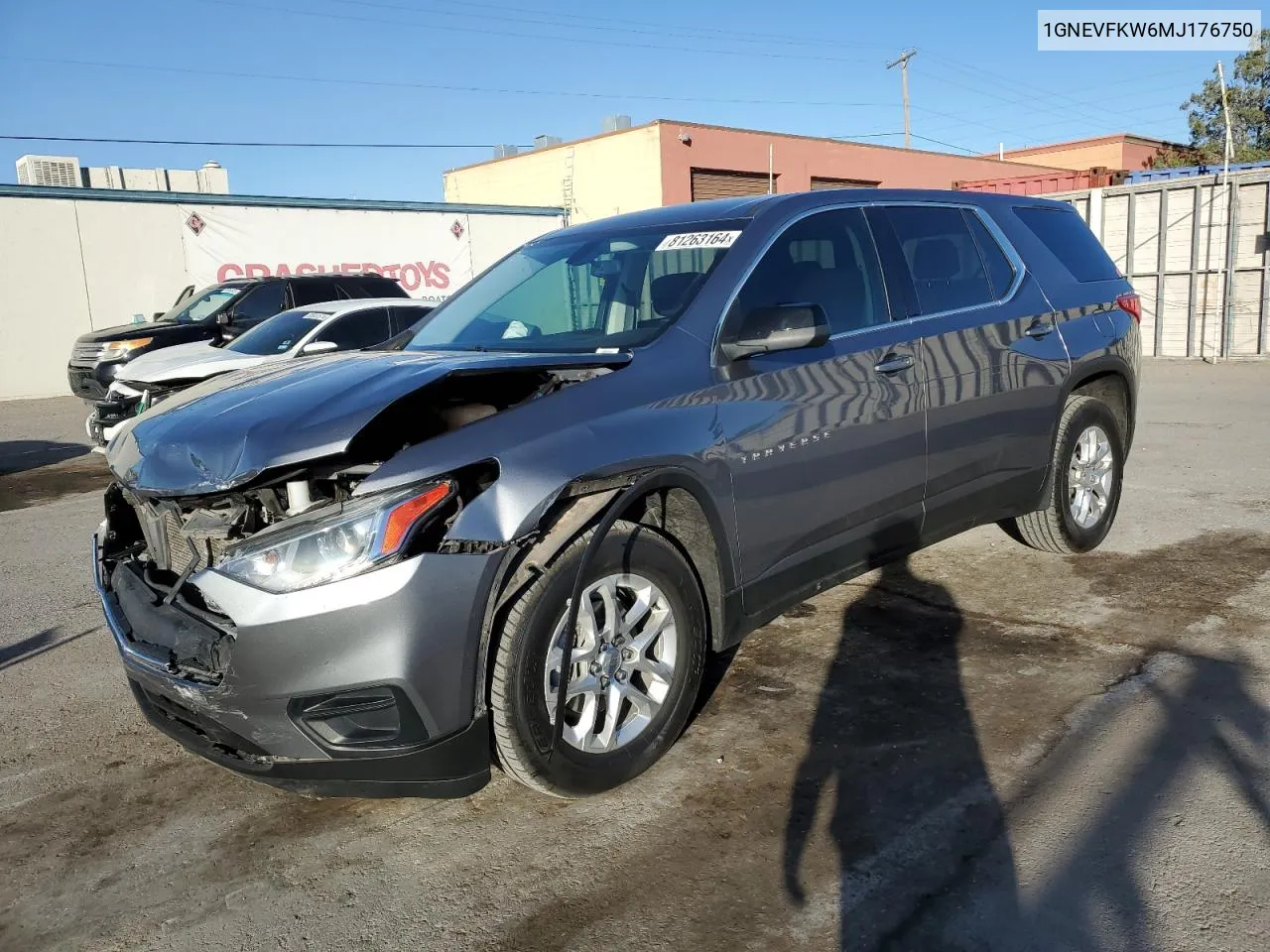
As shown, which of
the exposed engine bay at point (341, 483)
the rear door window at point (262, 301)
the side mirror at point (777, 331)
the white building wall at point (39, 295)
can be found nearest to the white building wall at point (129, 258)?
the white building wall at point (39, 295)

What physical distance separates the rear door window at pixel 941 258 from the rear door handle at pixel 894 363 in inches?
12.9

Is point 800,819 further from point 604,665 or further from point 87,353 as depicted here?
point 87,353

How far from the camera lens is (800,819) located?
297cm

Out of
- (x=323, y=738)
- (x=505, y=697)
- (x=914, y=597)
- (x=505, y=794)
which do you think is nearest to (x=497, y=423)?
(x=505, y=697)

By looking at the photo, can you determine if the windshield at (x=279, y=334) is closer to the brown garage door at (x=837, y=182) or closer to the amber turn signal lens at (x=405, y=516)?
the amber turn signal lens at (x=405, y=516)

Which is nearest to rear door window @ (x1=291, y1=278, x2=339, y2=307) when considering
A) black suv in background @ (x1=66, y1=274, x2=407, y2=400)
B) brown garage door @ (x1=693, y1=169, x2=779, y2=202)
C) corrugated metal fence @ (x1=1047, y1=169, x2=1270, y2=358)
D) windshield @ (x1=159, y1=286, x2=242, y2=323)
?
black suv in background @ (x1=66, y1=274, x2=407, y2=400)

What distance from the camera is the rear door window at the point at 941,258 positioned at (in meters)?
4.32

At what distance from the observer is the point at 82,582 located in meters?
5.89

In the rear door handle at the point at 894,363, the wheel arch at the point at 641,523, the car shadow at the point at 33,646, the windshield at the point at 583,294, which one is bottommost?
the car shadow at the point at 33,646

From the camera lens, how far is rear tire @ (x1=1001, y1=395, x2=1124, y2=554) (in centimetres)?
511

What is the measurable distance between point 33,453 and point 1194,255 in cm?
1715

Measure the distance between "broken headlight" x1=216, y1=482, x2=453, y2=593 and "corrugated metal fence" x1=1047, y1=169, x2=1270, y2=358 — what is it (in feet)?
55.9

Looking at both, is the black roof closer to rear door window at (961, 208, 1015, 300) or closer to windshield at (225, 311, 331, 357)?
rear door window at (961, 208, 1015, 300)

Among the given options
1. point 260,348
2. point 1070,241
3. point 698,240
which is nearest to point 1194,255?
point 1070,241
